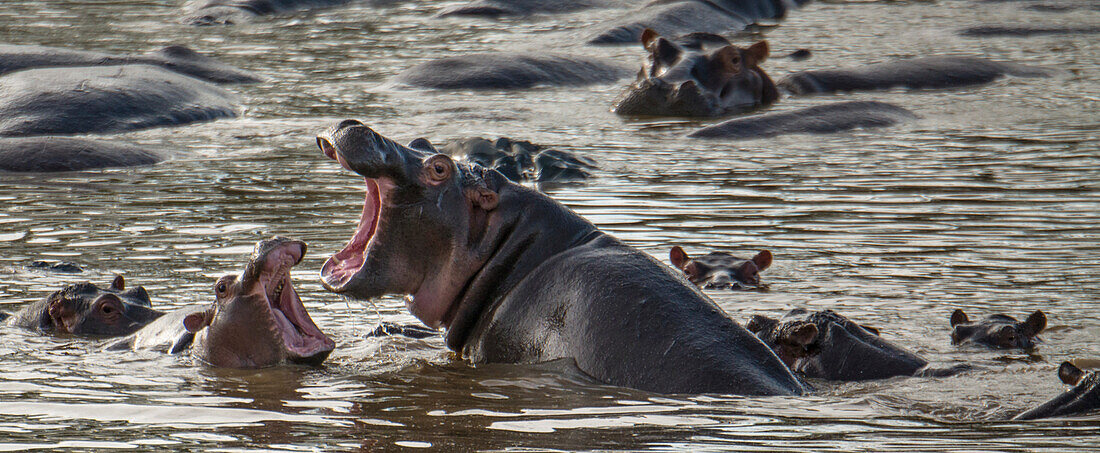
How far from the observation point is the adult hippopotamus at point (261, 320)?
466 cm

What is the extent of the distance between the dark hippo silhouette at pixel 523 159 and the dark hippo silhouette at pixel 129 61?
4.62 metres

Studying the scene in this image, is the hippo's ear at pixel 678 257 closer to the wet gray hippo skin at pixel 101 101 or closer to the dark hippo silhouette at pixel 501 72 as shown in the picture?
the wet gray hippo skin at pixel 101 101

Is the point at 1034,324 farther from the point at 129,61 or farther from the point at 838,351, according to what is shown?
the point at 129,61

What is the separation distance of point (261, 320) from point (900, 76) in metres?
9.06

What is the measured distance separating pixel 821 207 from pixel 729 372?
3800mm

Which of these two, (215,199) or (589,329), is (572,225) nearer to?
(589,329)

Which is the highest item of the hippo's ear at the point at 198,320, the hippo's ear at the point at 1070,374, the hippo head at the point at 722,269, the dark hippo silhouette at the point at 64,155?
the hippo's ear at the point at 1070,374

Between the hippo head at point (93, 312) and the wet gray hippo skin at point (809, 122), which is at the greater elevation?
the hippo head at point (93, 312)

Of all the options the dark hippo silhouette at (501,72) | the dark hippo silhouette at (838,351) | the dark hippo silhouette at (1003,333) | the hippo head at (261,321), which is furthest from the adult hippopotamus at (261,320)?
the dark hippo silhouette at (501,72)

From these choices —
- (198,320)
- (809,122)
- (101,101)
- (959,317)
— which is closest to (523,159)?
(809,122)

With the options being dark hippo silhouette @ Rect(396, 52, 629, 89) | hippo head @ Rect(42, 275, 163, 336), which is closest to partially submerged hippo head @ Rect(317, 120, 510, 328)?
hippo head @ Rect(42, 275, 163, 336)

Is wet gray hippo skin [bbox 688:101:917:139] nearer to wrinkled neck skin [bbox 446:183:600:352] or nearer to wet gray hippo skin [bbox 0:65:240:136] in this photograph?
wet gray hippo skin [bbox 0:65:240:136]

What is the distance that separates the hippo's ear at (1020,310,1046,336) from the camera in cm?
495

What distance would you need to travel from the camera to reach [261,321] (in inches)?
187
